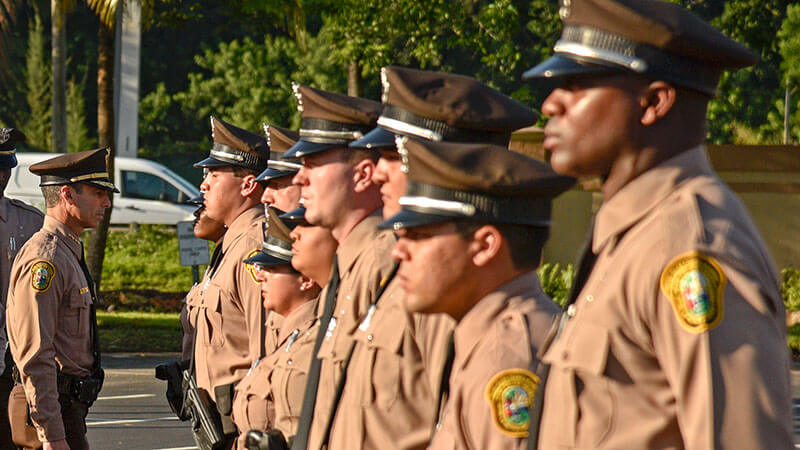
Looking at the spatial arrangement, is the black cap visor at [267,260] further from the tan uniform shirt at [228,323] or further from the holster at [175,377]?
the holster at [175,377]

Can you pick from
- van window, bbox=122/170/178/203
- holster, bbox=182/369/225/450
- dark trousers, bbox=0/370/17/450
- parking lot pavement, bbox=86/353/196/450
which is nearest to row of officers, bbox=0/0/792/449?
holster, bbox=182/369/225/450

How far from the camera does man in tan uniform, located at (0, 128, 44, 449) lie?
23.5ft

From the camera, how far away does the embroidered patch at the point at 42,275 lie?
6363mm

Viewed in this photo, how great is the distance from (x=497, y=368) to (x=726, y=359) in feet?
2.53

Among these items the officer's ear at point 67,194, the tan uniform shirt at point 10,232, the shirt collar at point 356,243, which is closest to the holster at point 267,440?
the shirt collar at point 356,243

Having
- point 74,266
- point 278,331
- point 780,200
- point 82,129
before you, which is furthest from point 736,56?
point 82,129

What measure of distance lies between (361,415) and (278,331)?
1.78 m

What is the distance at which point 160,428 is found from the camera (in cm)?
1115

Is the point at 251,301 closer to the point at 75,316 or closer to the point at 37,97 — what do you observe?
the point at 75,316

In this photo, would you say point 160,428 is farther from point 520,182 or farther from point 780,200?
point 780,200

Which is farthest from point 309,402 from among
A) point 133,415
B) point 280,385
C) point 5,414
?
point 133,415

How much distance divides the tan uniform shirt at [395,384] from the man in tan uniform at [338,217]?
0.62ft

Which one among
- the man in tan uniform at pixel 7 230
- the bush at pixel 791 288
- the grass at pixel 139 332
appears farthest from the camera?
the bush at pixel 791 288

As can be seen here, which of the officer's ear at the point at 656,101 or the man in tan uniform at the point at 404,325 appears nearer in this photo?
the officer's ear at the point at 656,101
